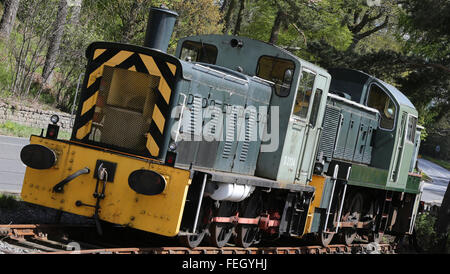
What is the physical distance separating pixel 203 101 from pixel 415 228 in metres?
10.2

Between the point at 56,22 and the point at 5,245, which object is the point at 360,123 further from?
the point at 56,22

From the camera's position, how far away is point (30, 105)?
21.2 metres

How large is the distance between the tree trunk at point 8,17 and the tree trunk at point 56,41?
1.73 meters

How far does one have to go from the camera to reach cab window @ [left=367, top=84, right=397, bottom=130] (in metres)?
14.1

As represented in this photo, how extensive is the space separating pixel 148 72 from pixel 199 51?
2631 mm

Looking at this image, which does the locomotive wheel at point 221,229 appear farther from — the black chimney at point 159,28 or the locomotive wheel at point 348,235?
the locomotive wheel at point 348,235

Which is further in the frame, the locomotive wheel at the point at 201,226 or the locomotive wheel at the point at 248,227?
the locomotive wheel at the point at 248,227

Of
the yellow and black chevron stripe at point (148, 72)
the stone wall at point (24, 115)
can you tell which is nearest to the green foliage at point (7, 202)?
the yellow and black chevron stripe at point (148, 72)

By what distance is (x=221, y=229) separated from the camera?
9609 millimetres

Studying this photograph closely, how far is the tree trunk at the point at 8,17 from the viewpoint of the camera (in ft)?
74.7

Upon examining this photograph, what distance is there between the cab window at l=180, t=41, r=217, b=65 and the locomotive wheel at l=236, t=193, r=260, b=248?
2.45 meters

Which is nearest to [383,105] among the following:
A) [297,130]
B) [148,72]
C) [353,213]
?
[353,213]

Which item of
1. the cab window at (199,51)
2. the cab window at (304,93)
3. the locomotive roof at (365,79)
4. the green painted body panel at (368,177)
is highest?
the locomotive roof at (365,79)

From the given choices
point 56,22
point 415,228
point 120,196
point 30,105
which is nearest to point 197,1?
point 56,22
